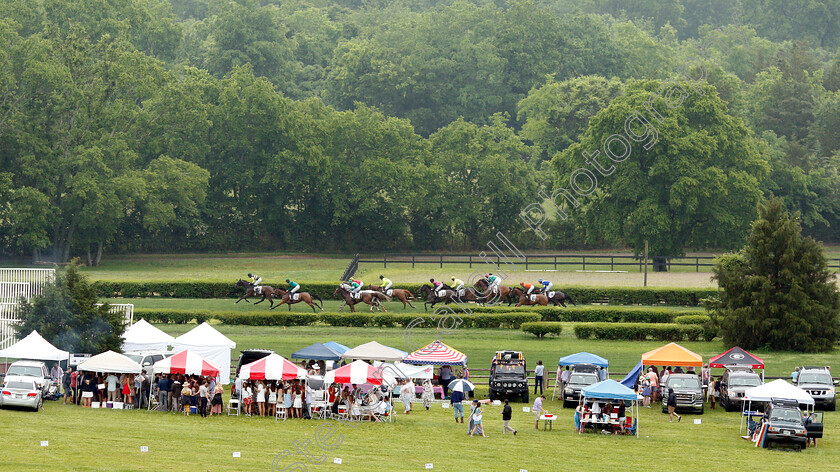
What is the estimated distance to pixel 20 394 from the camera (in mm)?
27438

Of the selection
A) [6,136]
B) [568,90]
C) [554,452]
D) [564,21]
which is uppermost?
[564,21]

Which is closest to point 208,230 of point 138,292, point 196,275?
point 196,275

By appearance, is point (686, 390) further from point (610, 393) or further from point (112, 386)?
point (112, 386)

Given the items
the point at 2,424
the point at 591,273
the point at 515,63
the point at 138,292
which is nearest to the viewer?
the point at 2,424

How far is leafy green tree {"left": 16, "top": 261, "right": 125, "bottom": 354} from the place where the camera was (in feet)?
112

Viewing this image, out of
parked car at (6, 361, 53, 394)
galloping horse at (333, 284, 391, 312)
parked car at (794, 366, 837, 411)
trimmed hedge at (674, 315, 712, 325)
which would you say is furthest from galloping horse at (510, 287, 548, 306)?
parked car at (6, 361, 53, 394)

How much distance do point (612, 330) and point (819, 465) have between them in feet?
66.0

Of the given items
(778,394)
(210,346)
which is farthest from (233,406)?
(778,394)

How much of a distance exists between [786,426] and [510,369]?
354 inches

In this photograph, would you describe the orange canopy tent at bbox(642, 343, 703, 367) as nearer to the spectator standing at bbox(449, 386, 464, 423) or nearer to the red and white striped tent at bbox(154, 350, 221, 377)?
the spectator standing at bbox(449, 386, 464, 423)

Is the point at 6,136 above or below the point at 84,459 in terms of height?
above

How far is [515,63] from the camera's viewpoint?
11625 centimetres

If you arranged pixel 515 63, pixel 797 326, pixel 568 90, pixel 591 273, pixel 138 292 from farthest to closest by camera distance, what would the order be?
pixel 515 63
pixel 568 90
pixel 591 273
pixel 138 292
pixel 797 326

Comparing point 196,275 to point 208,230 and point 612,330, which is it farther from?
point 612,330
